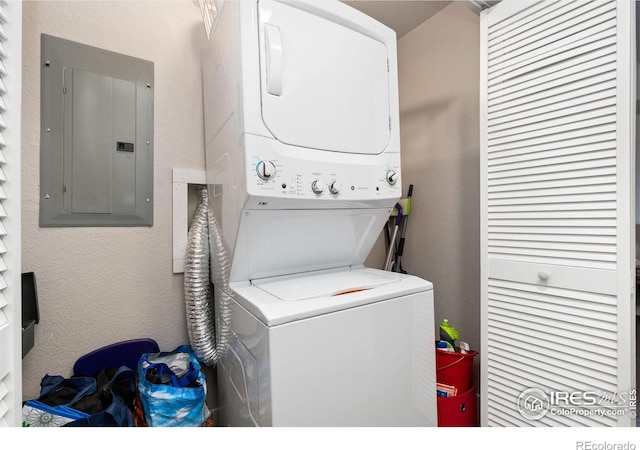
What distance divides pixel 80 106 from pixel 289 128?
111cm

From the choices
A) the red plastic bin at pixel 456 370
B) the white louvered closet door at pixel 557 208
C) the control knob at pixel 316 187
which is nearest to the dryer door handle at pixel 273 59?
the control knob at pixel 316 187

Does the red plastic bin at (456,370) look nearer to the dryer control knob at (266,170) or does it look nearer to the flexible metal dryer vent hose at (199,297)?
the flexible metal dryer vent hose at (199,297)

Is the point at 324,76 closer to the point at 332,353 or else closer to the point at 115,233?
the point at 332,353

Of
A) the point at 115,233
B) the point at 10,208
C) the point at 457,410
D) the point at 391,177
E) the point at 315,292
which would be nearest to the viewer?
the point at 10,208

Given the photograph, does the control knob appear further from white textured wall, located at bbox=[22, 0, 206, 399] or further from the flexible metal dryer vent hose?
white textured wall, located at bbox=[22, 0, 206, 399]

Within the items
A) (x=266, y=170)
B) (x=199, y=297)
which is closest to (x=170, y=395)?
(x=199, y=297)

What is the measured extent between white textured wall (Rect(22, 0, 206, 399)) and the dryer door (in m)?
0.83

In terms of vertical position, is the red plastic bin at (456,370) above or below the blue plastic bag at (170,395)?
below

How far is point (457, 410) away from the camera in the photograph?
1.71 meters

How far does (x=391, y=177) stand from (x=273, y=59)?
73 centimetres

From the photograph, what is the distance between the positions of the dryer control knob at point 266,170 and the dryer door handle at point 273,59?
28 cm

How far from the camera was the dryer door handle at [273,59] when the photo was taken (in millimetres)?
1137
